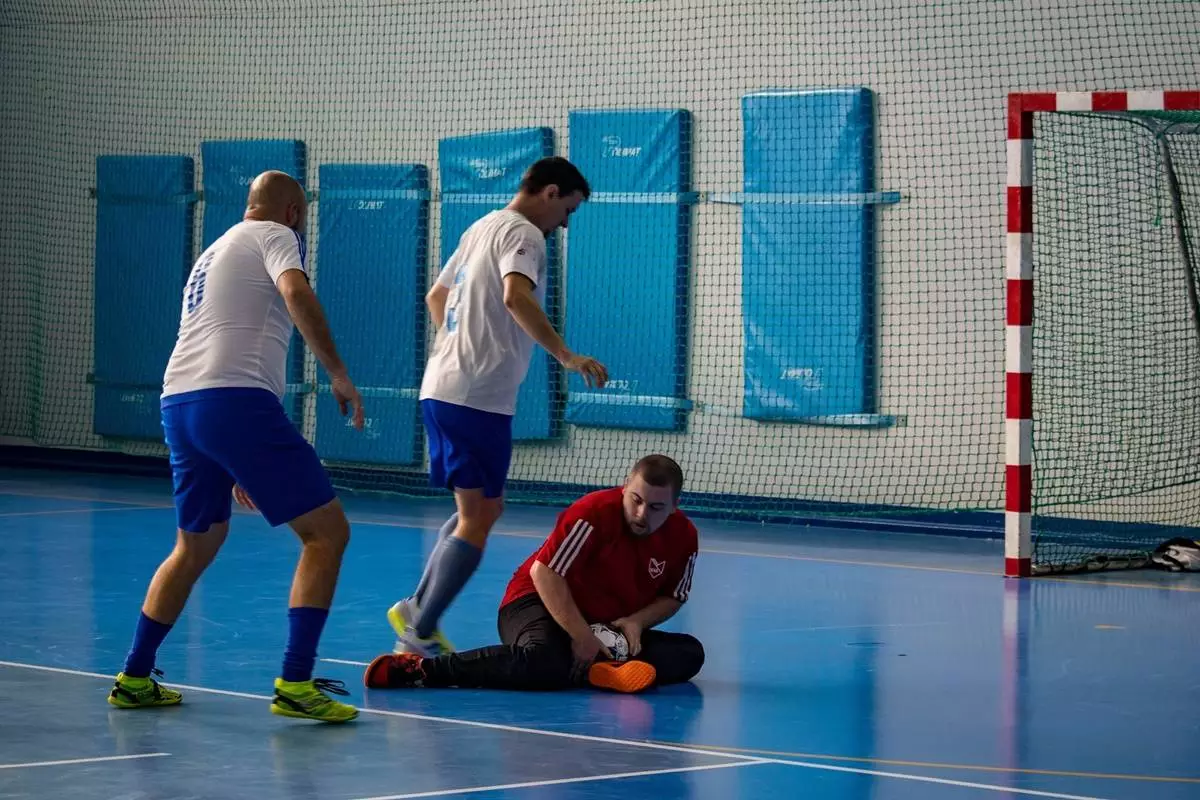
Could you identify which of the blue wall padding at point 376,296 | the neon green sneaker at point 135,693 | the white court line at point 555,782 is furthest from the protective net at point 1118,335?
the neon green sneaker at point 135,693

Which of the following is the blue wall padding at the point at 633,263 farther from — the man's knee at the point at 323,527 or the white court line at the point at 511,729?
the man's knee at the point at 323,527

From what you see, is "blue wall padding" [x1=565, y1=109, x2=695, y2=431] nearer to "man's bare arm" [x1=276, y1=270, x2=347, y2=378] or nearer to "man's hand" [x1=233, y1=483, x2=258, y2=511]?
"man's hand" [x1=233, y1=483, x2=258, y2=511]

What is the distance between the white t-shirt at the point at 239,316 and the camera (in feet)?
19.9

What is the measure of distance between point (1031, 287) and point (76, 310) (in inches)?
380

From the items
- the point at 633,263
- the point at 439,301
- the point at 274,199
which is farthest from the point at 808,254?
the point at 274,199

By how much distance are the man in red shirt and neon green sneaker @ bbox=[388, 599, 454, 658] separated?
32 centimetres

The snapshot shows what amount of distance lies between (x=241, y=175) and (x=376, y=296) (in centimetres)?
168

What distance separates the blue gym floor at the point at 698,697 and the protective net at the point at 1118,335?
3.84ft

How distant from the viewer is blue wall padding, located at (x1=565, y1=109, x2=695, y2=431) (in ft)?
Result: 45.0

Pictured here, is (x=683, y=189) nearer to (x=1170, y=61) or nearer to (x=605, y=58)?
(x=605, y=58)

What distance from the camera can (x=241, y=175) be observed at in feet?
51.7

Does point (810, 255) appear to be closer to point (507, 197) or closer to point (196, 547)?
point (507, 197)

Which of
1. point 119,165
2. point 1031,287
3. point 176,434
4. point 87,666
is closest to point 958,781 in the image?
point 176,434

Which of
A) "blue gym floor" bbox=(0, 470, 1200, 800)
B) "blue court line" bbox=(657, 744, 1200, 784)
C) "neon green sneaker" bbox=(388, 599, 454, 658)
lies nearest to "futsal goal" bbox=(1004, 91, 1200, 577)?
"blue gym floor" bbox=(0, 470, 1200, 800)
